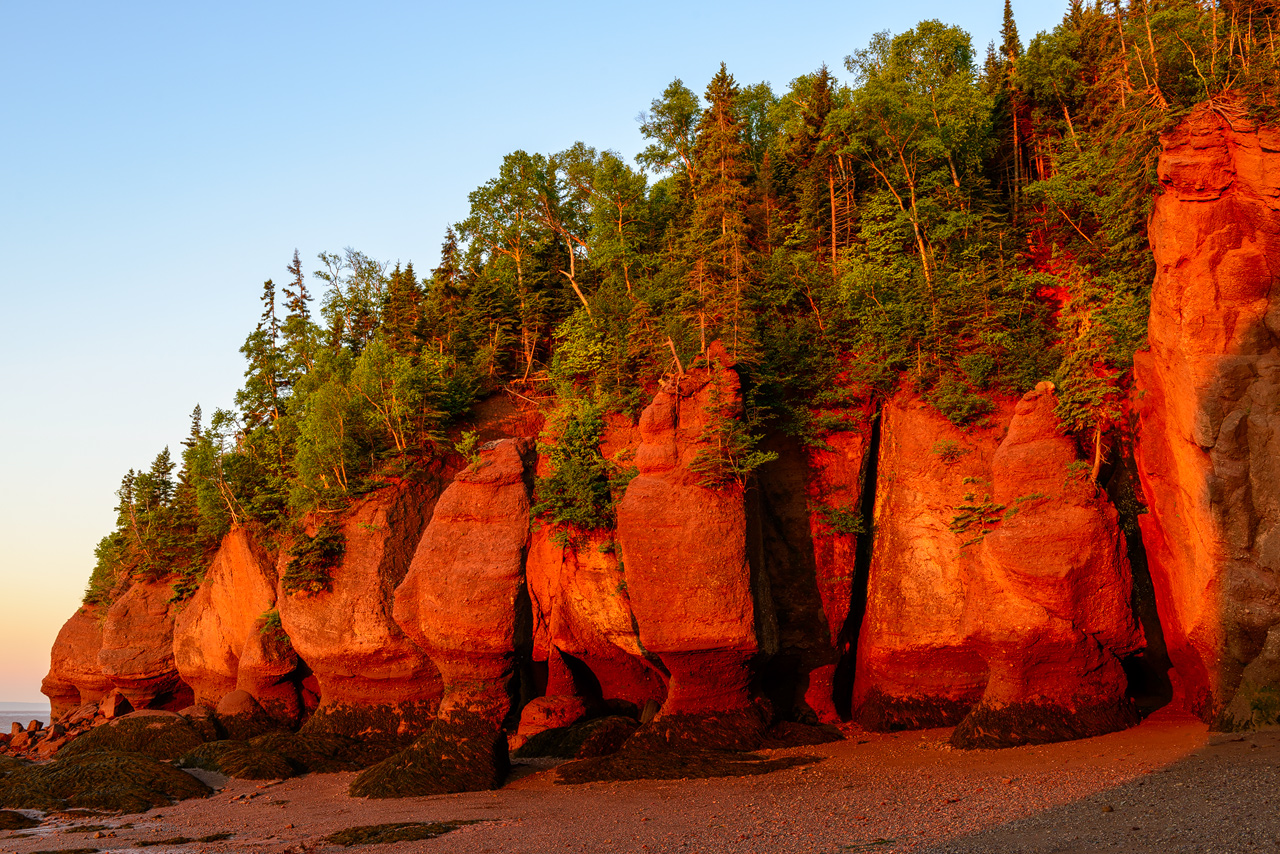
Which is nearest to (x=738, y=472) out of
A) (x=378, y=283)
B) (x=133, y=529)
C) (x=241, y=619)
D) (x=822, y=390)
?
(x=822, y=390)

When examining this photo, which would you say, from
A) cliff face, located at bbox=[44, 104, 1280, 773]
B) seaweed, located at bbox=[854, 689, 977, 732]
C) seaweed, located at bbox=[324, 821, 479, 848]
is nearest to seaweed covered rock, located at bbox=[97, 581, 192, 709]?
cliff face, located at bbox=[44, 104, 1280, 773]

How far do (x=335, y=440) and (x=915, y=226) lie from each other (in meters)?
19.4

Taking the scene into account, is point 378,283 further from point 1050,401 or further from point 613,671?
point 1050,401

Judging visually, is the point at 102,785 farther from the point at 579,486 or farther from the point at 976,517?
the point at 976,517

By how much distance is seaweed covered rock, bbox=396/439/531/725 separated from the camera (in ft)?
70.9

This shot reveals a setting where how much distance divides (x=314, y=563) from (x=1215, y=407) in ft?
78.9

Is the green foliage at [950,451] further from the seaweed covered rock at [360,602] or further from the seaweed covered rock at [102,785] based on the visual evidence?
the seaweed covered rock at [102,785]

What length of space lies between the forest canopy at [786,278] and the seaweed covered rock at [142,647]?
4.48 feet

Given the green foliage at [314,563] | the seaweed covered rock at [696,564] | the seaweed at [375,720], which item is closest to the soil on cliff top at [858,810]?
the seaweed covered rock at [696,564]

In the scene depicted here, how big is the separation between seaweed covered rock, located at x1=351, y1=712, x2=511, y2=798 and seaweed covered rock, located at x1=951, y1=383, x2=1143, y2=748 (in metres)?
10.3

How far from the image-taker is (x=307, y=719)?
29.9 meters

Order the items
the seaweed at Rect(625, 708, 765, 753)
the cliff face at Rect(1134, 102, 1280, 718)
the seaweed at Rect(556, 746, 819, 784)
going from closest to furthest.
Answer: the cliff face at Rect(1134, 102, 1280, 718)
the seaweed at Rect(556, 746, 819, 784)
the seaweed at Rect(625, 708, 765, 753)

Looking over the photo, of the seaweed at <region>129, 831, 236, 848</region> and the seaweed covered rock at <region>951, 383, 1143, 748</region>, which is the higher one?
the seaweed covered rock at <region>951, 383, 1143, 748</region>

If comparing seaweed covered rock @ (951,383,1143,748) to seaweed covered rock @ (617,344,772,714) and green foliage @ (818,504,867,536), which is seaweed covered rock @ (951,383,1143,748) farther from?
seaweed covered rock @ (617,344,772,714)
